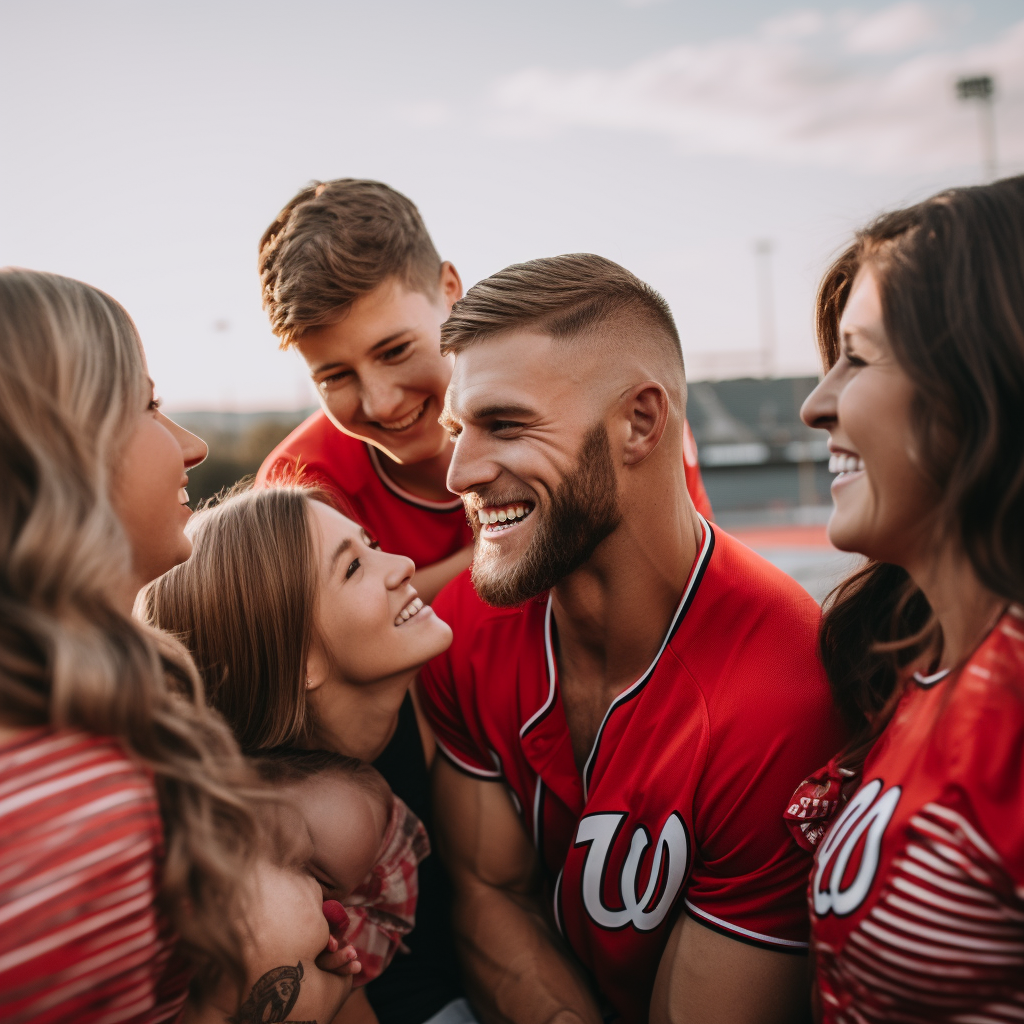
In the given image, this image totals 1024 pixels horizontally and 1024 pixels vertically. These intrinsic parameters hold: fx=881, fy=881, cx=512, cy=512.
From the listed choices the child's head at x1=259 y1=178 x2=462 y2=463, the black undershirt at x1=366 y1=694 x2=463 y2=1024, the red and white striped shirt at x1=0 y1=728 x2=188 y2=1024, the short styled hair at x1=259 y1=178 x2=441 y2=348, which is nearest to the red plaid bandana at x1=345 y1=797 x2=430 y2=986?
the black undershirt at x1=366 y1=694 x2=463 y2=1024

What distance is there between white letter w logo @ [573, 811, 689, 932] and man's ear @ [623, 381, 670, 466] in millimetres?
928

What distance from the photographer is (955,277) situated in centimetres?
149

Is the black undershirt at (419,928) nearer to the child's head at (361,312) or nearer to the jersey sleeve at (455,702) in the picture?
the jersey sleeve at (455,702)

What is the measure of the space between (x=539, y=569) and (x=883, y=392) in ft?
3.29

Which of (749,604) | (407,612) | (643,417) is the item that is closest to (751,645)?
(749,604)

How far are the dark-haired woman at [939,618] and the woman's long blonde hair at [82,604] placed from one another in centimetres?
105

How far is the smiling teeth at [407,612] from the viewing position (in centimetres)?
240

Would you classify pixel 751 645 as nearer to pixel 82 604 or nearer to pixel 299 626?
pixel 299 626

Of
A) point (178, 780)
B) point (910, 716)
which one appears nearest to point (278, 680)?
point (178, 780)

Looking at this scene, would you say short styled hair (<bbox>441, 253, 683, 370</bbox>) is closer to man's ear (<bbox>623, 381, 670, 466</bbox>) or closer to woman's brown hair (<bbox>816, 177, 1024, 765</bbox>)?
man's ear (<bbox>623, 381, 670, 466</bbox>)

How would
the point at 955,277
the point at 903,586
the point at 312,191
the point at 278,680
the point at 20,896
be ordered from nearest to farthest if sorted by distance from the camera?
the point at 20,896 → the point at 955,277 → the point at 903,586 → the point at 278,680 → the point at 312,191

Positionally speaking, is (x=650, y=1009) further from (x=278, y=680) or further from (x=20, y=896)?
(x=20, y=896)

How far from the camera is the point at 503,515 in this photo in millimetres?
2393

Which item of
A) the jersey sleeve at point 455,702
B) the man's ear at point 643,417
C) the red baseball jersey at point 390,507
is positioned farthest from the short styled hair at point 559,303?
the red baseball jersey at point 390,507
